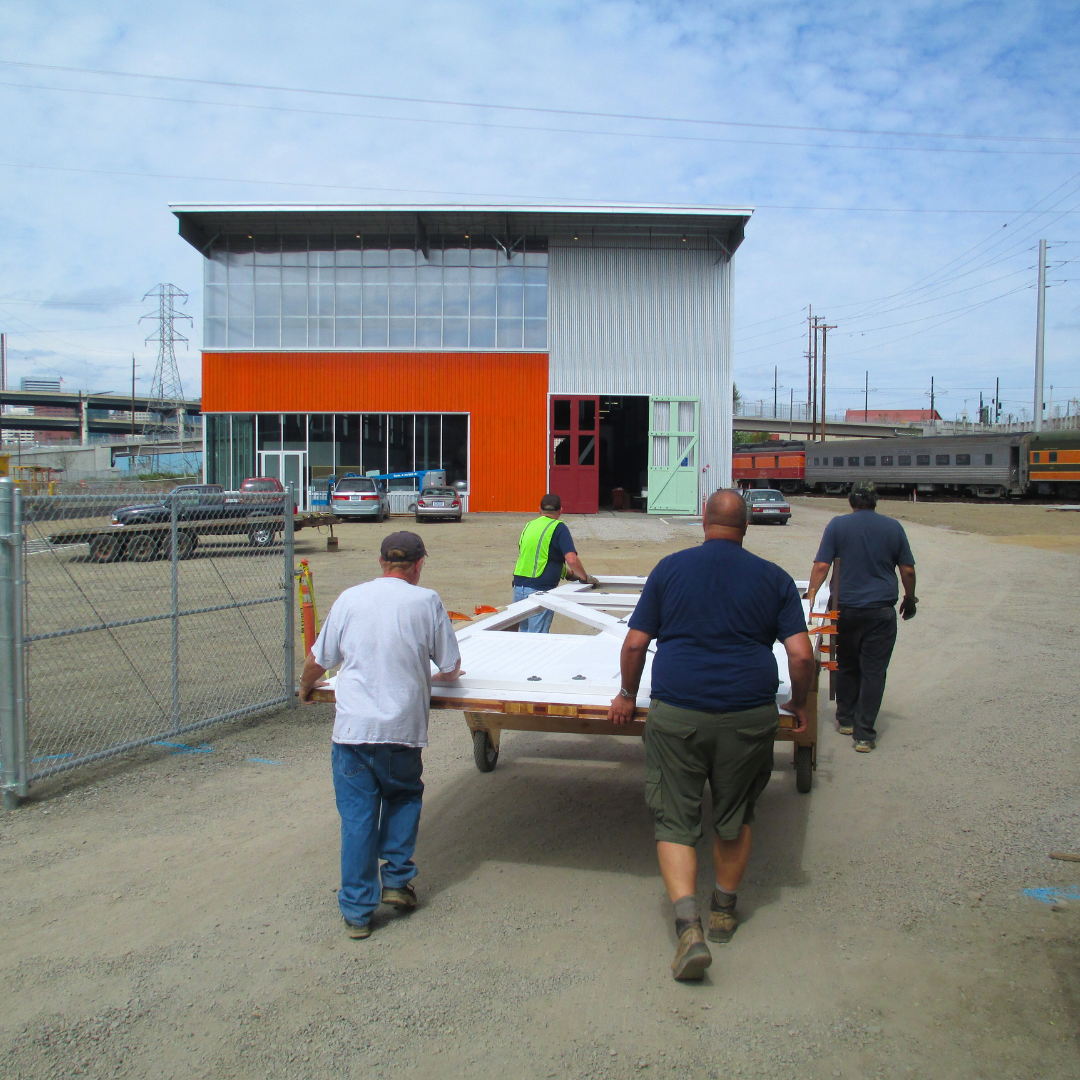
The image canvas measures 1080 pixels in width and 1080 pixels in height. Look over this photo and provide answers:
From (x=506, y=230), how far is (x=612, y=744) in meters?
31.6

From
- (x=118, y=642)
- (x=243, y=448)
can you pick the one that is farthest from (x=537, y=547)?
(x=243, y=448)

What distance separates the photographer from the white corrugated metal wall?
35.6 metres

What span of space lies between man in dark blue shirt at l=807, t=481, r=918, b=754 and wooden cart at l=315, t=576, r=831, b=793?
0.46m

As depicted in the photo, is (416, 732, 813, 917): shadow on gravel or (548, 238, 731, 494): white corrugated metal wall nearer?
(416, 732, 813, 917): shadow on gravel

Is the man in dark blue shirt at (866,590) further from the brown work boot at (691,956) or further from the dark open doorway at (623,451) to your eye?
the dark open doorway at (623,451)

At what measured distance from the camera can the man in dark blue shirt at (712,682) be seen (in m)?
3.61

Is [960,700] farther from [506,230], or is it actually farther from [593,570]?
[506,230]

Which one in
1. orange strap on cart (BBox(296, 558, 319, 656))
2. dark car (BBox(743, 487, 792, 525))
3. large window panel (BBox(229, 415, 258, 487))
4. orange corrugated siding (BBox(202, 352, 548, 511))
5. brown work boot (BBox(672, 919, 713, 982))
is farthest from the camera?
large window panel (BBox(229, 415, 258, 487))

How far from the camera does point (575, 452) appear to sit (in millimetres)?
36375

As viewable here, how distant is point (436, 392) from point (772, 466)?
113ft

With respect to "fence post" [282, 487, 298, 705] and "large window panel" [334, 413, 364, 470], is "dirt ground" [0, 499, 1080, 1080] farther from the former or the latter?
"large window panel" [334, 413, 364, 470]

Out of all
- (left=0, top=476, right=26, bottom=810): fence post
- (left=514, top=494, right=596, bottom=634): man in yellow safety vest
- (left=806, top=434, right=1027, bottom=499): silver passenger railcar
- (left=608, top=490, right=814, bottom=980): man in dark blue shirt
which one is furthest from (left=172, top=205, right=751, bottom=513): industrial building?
(left=608, top=490, right=814, bottom=980): man in dark blue shirt

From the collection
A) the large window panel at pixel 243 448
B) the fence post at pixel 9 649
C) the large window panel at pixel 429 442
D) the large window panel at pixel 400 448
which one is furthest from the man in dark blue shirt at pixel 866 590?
the large window panel at pixel 243 448

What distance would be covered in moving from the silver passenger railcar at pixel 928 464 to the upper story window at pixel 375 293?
25837mm
